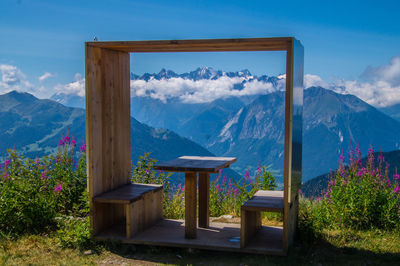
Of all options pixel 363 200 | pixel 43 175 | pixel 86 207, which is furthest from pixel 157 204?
pixel 363 200

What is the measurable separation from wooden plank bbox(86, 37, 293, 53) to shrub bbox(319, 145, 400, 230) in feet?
7.76

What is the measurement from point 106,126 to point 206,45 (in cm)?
168

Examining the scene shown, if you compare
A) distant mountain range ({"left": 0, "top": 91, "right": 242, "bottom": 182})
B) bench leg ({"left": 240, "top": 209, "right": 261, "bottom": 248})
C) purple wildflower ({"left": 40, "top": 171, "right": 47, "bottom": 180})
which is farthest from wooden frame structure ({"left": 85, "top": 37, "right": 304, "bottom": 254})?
distant mountain range ({"left": 0, "top": 91, "right": 242, "bottom": 182})

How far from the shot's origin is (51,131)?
547 ft

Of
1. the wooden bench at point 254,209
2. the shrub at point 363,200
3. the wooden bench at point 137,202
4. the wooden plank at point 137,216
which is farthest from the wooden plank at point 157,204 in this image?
the shrub at point 363,200

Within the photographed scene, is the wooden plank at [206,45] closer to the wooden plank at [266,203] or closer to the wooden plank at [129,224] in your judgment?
the wooden plank at [266,203]

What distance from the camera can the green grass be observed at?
4.34 metres

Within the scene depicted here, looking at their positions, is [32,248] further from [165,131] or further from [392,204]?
[165,131]

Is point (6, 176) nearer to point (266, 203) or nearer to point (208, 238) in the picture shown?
point (208, 238)

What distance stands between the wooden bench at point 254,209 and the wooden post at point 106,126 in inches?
72.8

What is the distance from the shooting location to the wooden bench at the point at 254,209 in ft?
14.0

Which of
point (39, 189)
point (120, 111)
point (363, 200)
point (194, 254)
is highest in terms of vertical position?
point (120, 111)

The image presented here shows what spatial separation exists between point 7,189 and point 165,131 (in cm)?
16445

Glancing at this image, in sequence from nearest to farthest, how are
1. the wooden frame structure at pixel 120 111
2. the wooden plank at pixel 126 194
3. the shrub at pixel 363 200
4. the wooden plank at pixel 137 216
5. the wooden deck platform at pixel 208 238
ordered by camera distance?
1. the wooden frame structure at pixel 120 111
2. the wooden deck platform at pixel 208 238
3. the wooden plank at pixel 126 194
4. the wooden plank at pixel 137 216
5. the shrub at pixel 363 200
